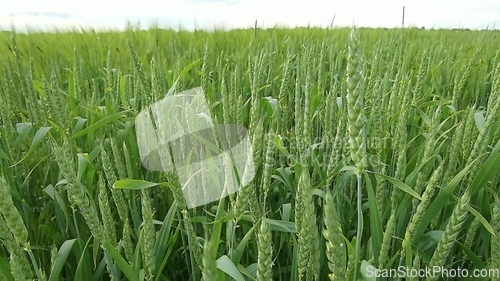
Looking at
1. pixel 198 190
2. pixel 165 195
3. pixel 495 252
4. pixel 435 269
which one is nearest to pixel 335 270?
pixel 435 269

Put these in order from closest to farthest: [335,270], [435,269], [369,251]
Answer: [335,270] → [435,269] → [369,251]

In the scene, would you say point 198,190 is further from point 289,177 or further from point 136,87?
point 136,87

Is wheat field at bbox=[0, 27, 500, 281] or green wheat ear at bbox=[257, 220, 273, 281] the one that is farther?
wheat field at bbox=[0, 27, 500, 281]

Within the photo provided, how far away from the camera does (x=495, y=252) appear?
0.54m

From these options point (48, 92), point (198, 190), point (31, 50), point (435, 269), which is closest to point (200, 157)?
point (198, 190)

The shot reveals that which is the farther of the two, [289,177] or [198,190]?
[289,177]

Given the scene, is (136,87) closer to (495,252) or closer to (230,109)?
(230,109)

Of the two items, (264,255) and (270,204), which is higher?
(264,255)

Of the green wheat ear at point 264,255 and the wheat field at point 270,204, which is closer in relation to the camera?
the green wheat ear at point 264,255

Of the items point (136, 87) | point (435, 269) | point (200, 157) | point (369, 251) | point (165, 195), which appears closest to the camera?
point (435, 269)

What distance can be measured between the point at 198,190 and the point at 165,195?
0.75 feet

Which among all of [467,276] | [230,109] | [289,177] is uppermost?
[230,109]

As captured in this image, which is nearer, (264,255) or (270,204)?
(264,255)

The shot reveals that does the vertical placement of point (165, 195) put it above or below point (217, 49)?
below
